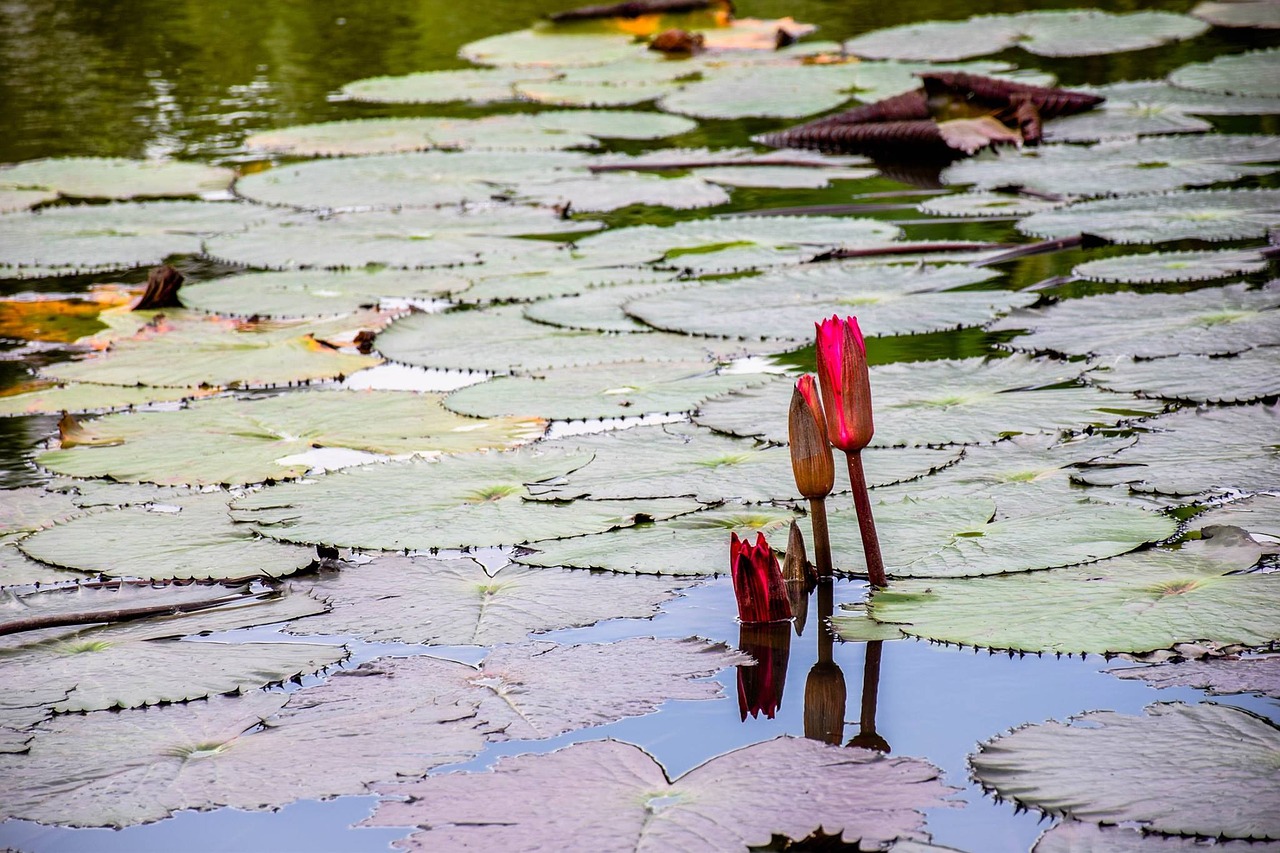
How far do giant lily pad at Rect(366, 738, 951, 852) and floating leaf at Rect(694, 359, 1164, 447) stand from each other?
0.97 meters

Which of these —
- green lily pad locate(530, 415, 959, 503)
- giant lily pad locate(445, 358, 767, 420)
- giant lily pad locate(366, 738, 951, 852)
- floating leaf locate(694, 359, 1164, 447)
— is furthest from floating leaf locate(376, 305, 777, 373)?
giant lily pad locate(366, 738, 951, 852)

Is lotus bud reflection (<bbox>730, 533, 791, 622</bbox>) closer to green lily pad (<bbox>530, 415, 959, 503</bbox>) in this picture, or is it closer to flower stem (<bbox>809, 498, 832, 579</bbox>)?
flower stem (<bbox>809, 498, 832, 579</bbox>)

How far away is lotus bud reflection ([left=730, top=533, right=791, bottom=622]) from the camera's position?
163 centimetres

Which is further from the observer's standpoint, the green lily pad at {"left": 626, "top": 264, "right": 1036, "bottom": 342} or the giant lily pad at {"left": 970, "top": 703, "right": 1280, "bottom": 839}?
the green lily pad at {"left": 626, "top": 264, "right": 1036, "bottom": 342}

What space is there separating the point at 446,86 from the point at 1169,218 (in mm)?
4180

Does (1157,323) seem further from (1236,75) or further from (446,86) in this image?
(446,86)

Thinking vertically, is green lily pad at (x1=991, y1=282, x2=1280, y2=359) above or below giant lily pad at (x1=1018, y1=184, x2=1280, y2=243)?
below

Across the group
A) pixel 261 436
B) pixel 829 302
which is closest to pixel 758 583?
pixel 261 436

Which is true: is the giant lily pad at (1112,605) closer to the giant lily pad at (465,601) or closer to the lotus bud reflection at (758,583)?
the lotus bud reflection at (758,583)

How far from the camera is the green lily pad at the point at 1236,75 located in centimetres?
539

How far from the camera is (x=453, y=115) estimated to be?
20.3 ft

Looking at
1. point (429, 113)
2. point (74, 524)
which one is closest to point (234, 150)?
point (429, 113)

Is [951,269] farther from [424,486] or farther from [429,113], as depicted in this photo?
[429,113]

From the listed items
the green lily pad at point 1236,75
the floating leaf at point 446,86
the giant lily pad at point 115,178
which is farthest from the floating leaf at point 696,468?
the floating leaf at point 446,86
